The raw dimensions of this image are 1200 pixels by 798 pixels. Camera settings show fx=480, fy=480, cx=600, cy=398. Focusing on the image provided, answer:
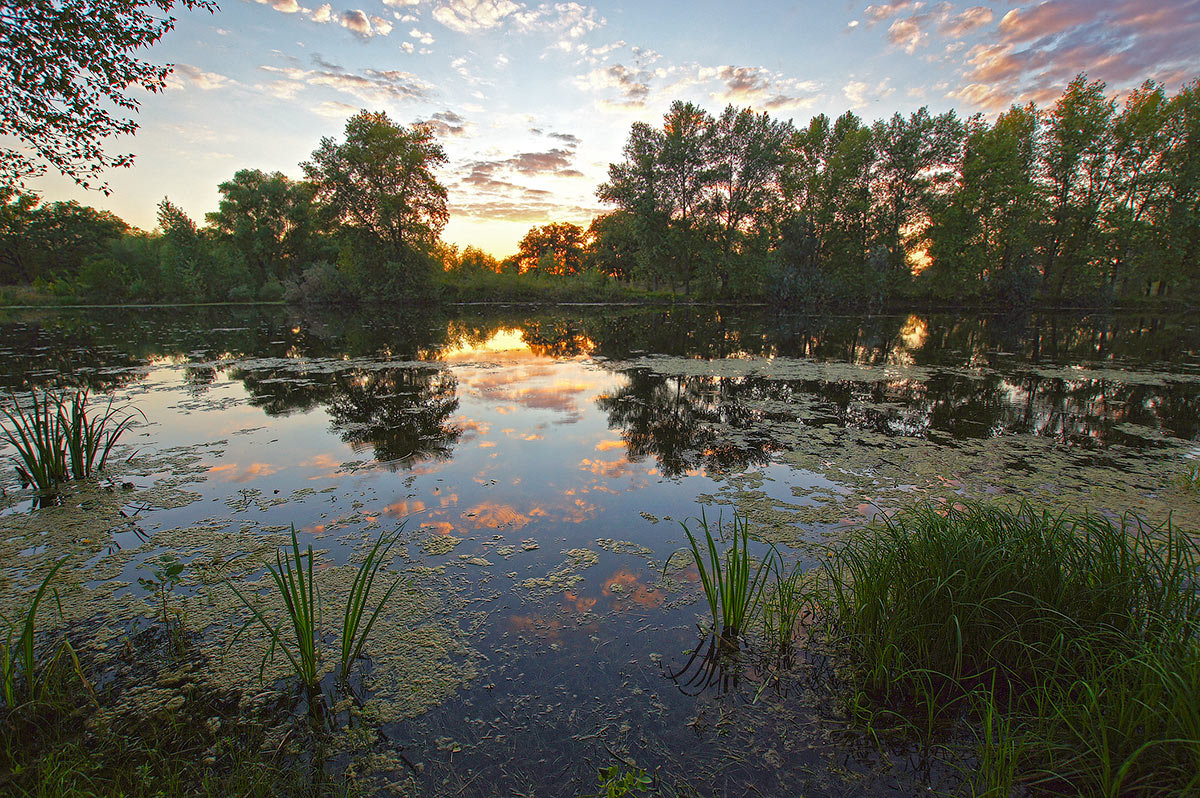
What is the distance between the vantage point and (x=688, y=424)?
24.2 ft

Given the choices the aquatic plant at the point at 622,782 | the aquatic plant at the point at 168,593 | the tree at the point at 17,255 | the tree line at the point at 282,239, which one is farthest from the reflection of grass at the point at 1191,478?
the tree at the point at 17,255

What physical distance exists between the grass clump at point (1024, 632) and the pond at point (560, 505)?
34cm

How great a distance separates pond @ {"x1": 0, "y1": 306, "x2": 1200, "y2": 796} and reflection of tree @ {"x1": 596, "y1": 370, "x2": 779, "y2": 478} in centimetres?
7

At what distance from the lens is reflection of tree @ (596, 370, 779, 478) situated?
5.89 m

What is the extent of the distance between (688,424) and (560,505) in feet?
10.8

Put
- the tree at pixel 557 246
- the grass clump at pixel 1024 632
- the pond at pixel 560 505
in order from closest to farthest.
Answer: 1. the grass clump at pixel 1024 632
2. the pond at pixel 560 505
3. the tree at pixel 557 246

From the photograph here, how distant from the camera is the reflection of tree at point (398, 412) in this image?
6.23m

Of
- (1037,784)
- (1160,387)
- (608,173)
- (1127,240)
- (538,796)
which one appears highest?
(608,173)

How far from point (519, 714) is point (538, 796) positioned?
0.43m

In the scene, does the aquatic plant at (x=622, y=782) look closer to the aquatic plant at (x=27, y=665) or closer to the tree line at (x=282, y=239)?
the aquatic plant at (x=27, y=665)

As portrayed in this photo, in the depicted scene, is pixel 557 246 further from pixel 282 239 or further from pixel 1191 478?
pixel 1191 478

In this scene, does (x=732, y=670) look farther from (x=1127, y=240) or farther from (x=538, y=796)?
(x=1127, y=240)

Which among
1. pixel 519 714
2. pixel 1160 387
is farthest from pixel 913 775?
pixel 1160 387

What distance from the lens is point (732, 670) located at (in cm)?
259
